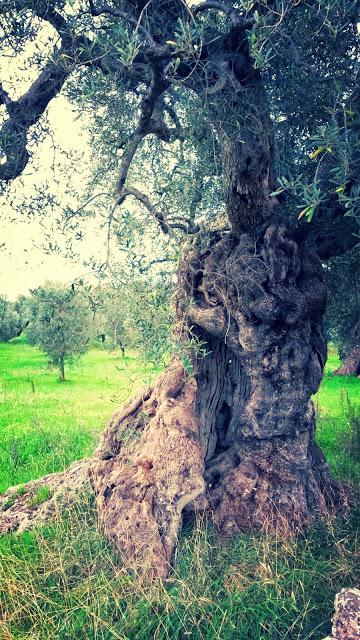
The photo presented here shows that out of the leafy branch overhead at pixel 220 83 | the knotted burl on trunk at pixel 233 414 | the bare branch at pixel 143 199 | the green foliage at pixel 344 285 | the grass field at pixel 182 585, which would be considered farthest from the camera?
the green foliage at pixel 344 285

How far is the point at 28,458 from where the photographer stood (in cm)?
1278

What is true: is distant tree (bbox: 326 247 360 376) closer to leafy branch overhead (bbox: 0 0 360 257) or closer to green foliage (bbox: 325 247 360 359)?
green foliage (bbox: 325 247 360 359)

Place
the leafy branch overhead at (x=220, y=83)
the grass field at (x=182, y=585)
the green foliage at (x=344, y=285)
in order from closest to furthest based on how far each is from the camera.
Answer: the grass field at (x=182, y=585), the leafy branch overhead at (x=220, y=83), the green foliage at (x=344, y=285)

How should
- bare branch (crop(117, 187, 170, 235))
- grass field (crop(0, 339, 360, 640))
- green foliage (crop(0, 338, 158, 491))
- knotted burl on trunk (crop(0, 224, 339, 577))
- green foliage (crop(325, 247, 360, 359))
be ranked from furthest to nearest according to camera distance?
green foliage (crop(0, 338, 158, 491)) < green foliage (crop(325, 247, 360, 359)) < knotted burl on trunk (crop(0, 224, 339, 577)) < bare branch (crop(117, 187, 170, 235)) < grass field (crop(0, 339, 360, 640))

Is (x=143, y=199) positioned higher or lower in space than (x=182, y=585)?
higher

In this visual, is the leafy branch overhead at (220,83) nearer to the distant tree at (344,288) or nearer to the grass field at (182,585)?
the distant tree at (344,288)

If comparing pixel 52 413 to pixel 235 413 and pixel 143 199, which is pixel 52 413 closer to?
pixel 235 413

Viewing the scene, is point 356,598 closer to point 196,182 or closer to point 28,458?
point 196,182

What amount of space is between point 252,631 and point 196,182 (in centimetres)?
555

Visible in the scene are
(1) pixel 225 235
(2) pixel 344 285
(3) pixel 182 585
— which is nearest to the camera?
(3) pixel 182 585

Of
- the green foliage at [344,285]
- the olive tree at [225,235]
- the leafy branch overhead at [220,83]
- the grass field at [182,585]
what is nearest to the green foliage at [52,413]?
the olive tree at [225,235]

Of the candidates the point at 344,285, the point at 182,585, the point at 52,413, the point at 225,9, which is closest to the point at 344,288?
the point at 344,285

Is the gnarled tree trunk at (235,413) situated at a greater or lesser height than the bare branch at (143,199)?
lesser

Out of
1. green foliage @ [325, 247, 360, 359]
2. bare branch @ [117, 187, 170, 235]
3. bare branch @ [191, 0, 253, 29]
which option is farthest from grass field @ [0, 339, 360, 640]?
bare branch @ [191, 0, 253, 29]
